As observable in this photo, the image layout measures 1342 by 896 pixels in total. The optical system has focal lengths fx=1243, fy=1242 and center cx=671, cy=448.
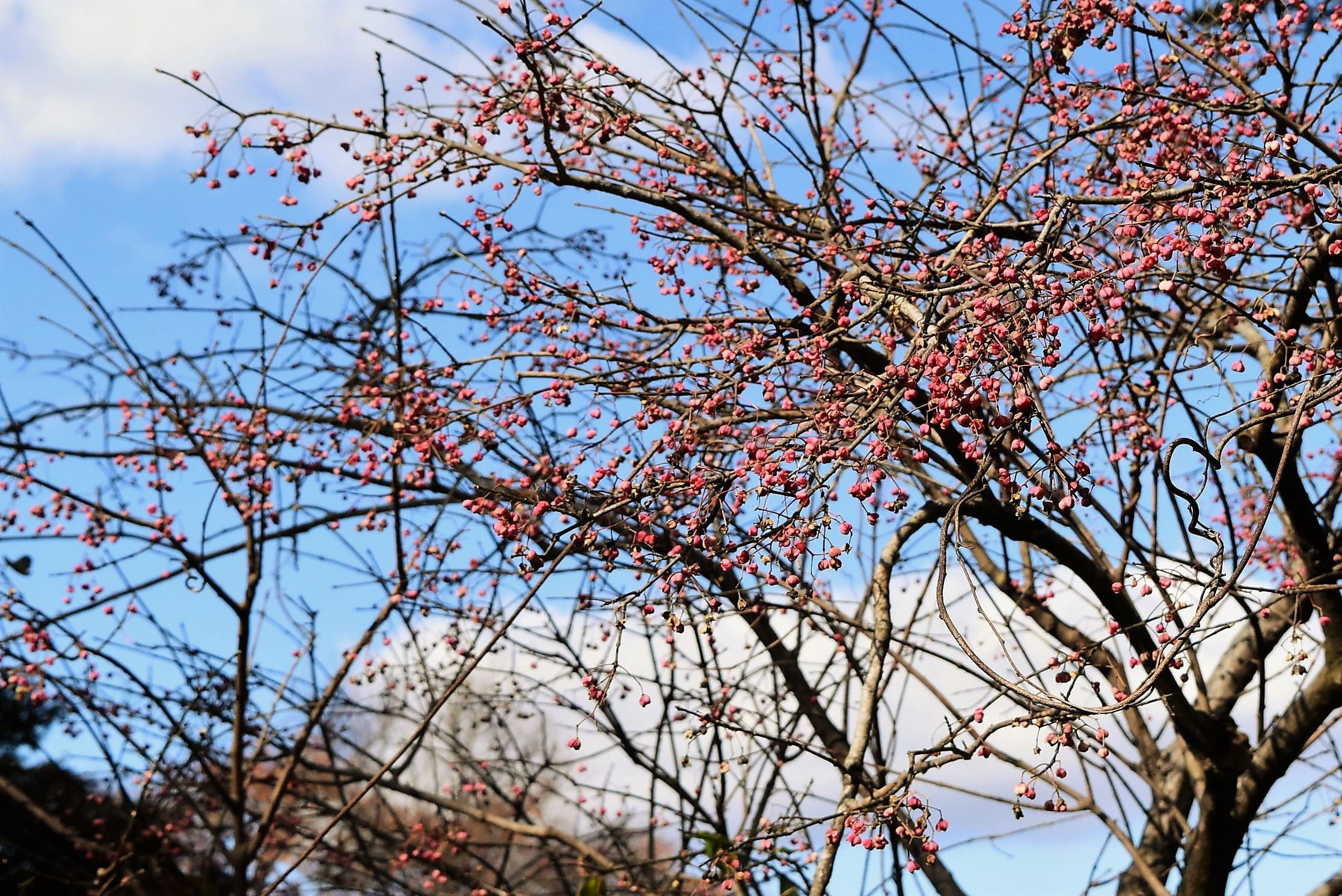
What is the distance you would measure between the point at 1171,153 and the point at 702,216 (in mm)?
1534

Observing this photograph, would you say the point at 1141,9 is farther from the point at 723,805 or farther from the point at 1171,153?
the point at 723,805

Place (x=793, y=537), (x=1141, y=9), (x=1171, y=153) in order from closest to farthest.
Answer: (x=793, y=537), (x=1141, y=9), (x=1171, y=153)

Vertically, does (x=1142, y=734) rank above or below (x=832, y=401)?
above

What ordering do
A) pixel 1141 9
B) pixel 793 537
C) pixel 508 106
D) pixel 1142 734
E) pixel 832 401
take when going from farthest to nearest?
pixel 1142 734 < pixel 508 106 < pixel 1141 9 < pixel 832 401 < pixel 793 537

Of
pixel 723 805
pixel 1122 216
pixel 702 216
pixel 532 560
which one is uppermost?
pixel 702 216

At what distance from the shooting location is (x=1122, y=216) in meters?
3.30

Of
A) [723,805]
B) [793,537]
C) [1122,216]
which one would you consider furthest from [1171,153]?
[723,805]

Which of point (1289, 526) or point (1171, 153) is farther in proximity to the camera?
point (1289, 526)

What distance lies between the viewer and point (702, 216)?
4.13 meters

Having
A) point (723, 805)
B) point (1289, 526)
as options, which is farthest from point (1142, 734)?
point (723, 805)

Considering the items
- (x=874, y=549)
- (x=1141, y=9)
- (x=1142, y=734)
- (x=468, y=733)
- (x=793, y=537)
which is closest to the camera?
(x=793, y=537)

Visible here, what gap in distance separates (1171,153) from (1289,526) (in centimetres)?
155

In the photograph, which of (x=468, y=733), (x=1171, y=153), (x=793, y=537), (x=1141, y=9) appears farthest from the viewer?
(x=468, y=733)

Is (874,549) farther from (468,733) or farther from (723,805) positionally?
(468,733)
